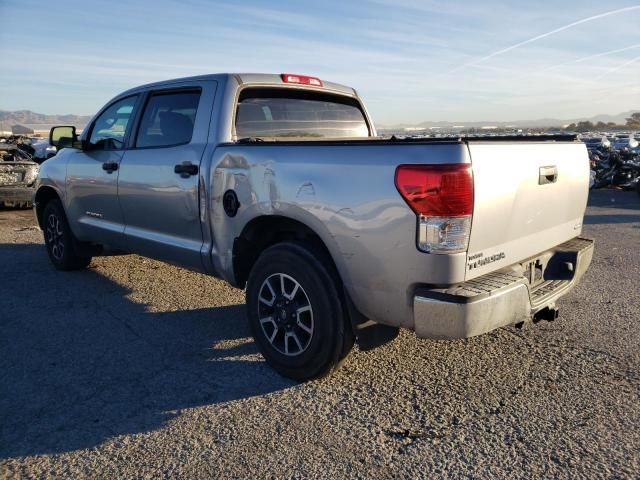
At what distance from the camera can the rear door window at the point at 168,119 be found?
4.60 m

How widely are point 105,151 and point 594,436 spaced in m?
4.71

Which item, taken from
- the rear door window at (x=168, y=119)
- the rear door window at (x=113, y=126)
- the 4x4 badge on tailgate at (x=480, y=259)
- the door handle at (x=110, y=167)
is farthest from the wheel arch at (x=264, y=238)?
the rear door window at (x=113, y=126)

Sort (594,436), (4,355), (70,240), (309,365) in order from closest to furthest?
(594,436) < (309,365) < (4,355) < (70,240)

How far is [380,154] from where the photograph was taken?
123 inches

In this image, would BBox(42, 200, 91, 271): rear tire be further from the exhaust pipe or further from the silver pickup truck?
the exhaust pipe

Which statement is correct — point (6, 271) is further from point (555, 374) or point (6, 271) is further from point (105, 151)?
point (555, 374)

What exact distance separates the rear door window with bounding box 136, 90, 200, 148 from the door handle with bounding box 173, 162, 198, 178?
23 centimetres

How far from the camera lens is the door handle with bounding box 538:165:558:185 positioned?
11.5 ft

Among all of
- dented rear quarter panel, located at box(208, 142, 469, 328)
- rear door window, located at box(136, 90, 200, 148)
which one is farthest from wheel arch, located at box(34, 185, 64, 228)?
dented rear quarter panel, located at box(208, 142, 469, 328)

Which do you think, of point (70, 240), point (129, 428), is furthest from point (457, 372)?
point (70, 240)

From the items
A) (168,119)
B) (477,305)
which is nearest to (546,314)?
(477,305)

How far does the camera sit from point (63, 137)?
6160mm

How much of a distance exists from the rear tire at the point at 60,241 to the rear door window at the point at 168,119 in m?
1.91

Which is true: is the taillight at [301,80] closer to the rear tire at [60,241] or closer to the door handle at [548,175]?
the door handle at [548,175]
